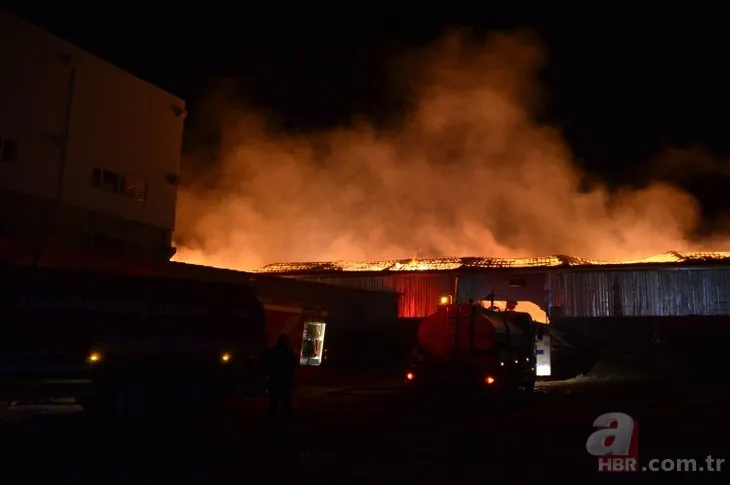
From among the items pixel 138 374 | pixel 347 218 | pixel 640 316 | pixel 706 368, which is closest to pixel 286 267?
pixel 347 218

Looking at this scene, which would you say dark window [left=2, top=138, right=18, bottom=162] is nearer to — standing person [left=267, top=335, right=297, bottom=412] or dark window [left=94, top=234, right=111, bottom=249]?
dark window [left=94, top=234, right=111, bottom=249]

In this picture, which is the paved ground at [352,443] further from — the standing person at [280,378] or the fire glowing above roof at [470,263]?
the fire glowing above roof at [470,263]

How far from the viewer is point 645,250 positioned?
33031 millimetres

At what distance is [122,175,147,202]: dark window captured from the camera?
22922 mm

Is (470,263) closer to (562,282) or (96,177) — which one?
(562,282)

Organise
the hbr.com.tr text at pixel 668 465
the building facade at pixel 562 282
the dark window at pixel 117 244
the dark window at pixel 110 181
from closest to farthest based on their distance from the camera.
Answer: the hbr.com.tr text at pixel 668 465
the dark window at pixel 110 181
the dark window at pixel 117 244
the building facade at pixel 562 282

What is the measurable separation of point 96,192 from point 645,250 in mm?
25114

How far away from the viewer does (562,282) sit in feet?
87.8

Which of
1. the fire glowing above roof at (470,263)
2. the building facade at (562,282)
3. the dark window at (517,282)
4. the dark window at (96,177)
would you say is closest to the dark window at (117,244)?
the dark window at (96,177)

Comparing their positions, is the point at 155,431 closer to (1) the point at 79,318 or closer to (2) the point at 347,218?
(1) the point at 79,318

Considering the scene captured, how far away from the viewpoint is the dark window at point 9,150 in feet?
61.3
